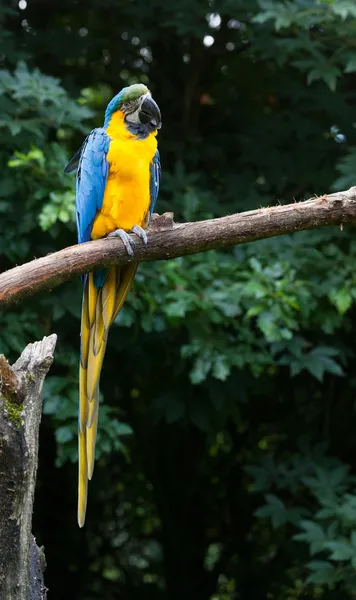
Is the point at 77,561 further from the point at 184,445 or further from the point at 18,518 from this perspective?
the point at 18,518

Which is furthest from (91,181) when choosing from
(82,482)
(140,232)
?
(82,482)

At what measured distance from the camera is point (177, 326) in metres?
3.25

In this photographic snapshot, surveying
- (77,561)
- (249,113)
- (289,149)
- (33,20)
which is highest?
(33,20)

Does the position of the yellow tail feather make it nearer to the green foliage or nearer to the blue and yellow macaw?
the blue and yellow macaw

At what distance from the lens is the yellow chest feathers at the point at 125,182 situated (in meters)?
2.57

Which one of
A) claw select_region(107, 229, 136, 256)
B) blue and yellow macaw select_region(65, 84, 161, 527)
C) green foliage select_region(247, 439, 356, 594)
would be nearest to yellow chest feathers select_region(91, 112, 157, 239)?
blue and yellow macaw select_region(65, 84, 161, 527)

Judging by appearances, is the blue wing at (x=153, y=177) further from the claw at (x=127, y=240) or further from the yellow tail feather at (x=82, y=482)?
the yellow tail feather at (x=82, y=482)

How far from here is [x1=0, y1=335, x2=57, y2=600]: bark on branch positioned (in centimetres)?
182

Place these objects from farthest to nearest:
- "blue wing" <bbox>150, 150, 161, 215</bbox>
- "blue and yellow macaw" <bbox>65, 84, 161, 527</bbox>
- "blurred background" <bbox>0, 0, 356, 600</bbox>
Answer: "blurred background" <bbox>0, 0, 356, 600</bbox> → "blue wing" <bbox>150, 150, 161, 215</bbox> → "blue and yellow macaw" <bbox>65, 84, 161, 527</bbox>

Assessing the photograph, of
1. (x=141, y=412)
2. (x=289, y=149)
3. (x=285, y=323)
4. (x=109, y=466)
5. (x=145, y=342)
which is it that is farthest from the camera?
(x=109, y=466)

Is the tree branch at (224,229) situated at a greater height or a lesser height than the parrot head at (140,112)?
lesser

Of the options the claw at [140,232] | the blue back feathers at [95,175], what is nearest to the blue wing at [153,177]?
the blue back feathers at [95,175]

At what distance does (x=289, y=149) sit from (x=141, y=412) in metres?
1.60

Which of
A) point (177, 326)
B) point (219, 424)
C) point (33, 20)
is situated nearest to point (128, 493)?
point (219, 424)
